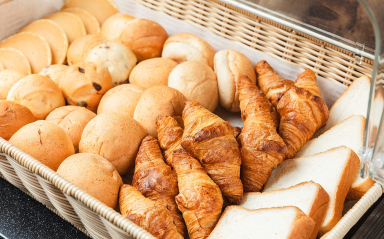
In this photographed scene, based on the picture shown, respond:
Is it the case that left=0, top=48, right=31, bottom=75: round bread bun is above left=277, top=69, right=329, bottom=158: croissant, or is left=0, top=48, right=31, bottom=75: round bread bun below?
below

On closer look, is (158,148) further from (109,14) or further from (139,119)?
(109,14)

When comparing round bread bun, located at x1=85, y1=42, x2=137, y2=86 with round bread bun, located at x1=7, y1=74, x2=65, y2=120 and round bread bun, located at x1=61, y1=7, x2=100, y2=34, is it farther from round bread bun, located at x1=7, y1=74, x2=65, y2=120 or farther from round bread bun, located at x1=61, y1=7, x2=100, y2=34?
round bread bun, located at x1=61, y1=7, x2=100, y2=34

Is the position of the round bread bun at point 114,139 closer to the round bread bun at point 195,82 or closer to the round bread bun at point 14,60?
the round bread bun at point 195,82

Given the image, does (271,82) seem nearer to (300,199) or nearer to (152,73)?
(152,73)

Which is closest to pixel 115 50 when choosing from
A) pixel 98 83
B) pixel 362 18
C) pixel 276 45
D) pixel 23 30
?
pixel 98 83

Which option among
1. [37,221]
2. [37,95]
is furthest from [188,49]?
[37,221]

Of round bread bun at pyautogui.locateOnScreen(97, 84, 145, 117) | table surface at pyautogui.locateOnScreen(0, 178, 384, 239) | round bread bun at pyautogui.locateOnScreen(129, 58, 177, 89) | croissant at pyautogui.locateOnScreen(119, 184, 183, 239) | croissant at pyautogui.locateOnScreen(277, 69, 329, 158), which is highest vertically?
croissant at pyautogui.locateOnScreen(277, 69, 329, 158)

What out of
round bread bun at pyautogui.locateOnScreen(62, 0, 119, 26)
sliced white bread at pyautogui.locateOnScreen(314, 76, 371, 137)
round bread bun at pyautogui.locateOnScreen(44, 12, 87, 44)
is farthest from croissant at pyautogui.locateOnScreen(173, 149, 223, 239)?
round bread bun at pyautogui.locateOnScreen(62, 0, 119, 26)
